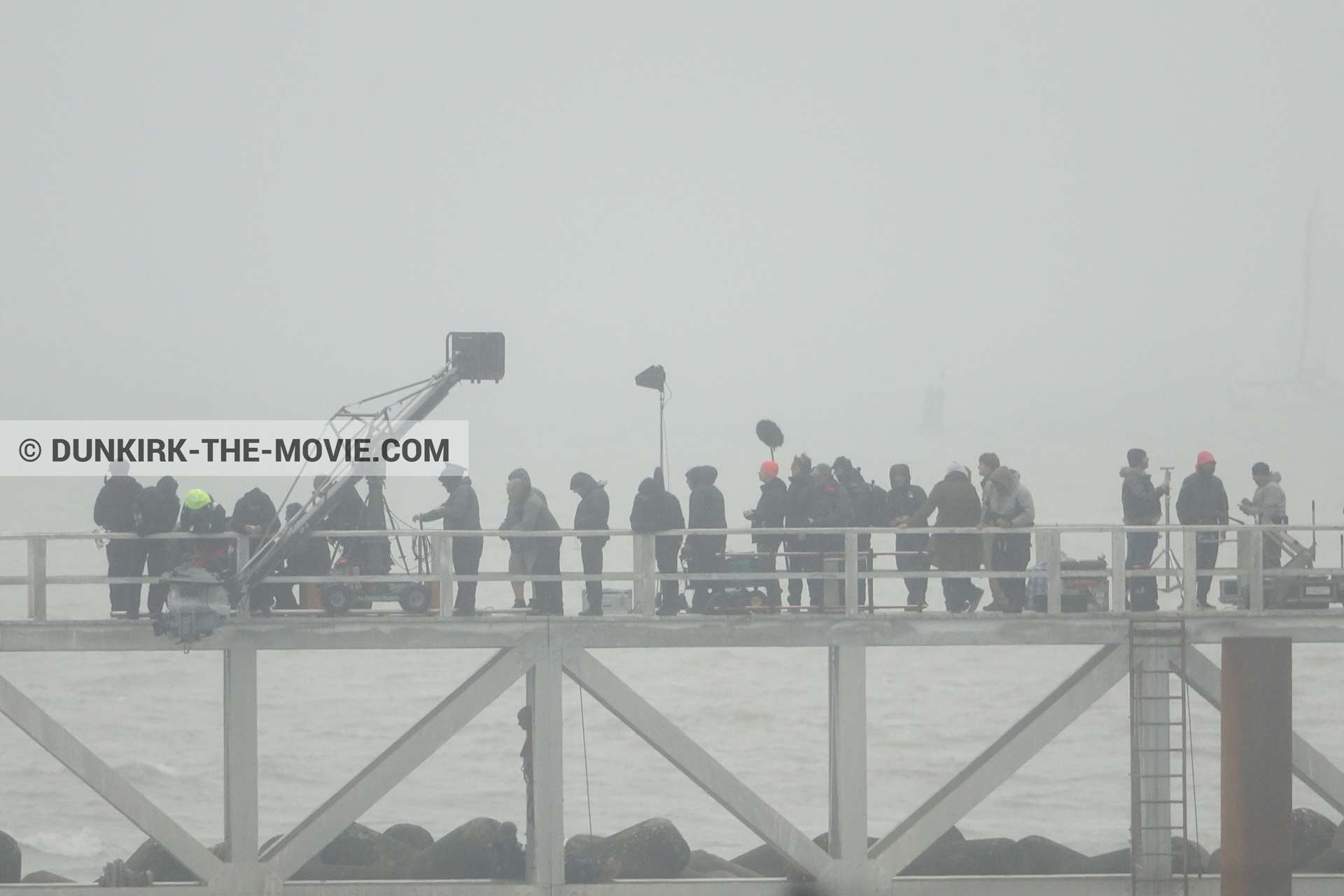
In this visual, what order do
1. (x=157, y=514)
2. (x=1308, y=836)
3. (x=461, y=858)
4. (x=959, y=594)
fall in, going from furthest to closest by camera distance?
(x=1308, y=836) → (x=461, y=858) → (x=959, y=594) → (x=157, y=514)

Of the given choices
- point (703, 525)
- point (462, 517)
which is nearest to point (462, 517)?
point (462, 517)

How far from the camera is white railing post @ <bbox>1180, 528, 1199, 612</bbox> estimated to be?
52.0ft

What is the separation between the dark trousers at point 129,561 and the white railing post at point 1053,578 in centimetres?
916

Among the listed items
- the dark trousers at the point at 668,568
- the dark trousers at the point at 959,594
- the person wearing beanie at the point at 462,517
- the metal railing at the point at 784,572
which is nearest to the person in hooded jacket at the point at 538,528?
the metal railing at the point at 784,572

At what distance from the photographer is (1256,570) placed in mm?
16047

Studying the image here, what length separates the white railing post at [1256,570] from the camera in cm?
1598

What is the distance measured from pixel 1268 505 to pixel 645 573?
22.1ft

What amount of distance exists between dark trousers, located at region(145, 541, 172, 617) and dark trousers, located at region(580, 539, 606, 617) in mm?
4180

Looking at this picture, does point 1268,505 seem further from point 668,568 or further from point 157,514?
point 157,514

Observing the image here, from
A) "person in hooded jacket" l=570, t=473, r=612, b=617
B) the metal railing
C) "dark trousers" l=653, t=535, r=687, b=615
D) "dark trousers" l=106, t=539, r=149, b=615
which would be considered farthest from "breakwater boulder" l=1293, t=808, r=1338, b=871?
"dark trousers" l=106, t=539, r=149, b=615

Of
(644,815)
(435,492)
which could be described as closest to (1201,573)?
(644,815)

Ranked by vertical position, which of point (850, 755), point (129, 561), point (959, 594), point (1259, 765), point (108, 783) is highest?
point (129, 561)

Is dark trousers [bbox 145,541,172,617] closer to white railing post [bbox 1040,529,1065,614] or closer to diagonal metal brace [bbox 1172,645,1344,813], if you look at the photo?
white railing post [bbox 1040,529,1065,614]

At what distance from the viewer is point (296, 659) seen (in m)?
70.6
